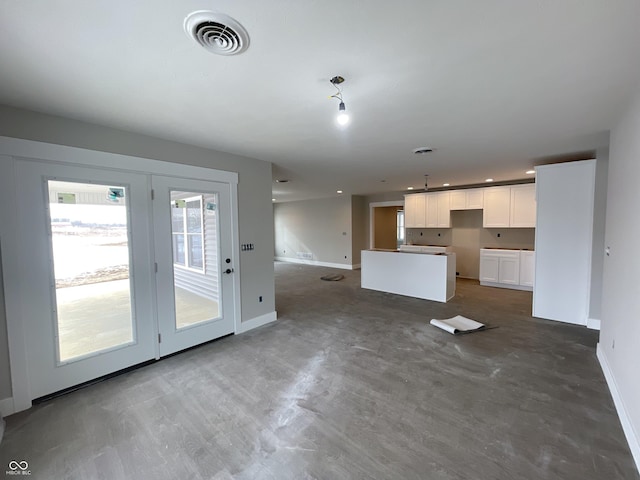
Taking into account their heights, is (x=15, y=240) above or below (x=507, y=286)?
above

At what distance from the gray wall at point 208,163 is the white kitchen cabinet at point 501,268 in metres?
5.04

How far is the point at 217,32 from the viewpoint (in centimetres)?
138

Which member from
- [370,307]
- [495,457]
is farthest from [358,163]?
[495,457]

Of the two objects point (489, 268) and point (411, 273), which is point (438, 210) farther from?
point (411, 273)

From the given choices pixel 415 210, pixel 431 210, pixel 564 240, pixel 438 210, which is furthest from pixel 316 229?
pixel 564 240

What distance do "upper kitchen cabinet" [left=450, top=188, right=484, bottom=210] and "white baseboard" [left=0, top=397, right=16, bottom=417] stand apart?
7569 millimetres

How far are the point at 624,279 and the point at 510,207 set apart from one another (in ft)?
13.9

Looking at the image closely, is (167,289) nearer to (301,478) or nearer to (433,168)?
(301,478)

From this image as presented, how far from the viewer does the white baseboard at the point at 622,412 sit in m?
1.70

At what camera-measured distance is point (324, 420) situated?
2.07 metres

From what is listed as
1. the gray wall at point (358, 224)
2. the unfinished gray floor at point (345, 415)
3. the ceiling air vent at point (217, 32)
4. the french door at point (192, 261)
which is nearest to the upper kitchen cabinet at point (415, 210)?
the gray wall at point (358, 224)

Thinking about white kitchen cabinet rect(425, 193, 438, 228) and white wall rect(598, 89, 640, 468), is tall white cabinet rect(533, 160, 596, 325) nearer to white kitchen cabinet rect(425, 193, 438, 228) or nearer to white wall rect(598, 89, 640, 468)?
white wall rect(598, 89, 640, 468)

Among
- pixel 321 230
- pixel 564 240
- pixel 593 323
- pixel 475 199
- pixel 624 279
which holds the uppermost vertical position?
pixel 475 199

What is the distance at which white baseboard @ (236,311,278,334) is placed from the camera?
12.5ft
